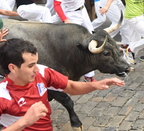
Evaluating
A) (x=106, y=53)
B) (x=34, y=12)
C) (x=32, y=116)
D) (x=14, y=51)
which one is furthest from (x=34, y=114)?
(x=34, y=12)

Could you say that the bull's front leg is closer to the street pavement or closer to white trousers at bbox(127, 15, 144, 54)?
the street pavement

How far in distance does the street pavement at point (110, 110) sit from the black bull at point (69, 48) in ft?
1.97

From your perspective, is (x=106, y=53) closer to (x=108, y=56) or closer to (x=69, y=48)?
(x=108, y=56)

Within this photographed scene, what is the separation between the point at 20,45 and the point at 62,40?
2.42 metres

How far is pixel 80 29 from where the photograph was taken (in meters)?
5.51

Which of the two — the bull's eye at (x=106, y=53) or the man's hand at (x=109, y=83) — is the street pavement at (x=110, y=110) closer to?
the bull's eye at (x=106, y=53)

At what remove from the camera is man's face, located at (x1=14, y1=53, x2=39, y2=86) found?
117 inches

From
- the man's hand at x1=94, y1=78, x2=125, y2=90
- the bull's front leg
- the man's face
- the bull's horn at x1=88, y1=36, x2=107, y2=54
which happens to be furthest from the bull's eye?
the man's face

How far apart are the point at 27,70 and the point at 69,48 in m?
2.43

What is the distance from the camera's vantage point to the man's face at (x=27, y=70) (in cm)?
297

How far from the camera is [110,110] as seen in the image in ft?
18.9

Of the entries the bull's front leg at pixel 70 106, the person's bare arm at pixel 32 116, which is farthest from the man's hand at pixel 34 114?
the bull's front leg at pixel 70 106

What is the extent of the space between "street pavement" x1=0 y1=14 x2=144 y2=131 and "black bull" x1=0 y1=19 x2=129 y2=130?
60 centimetres

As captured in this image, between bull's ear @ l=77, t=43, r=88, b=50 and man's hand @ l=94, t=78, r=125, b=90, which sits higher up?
man's hand @ l=94, t=78, r=125, b=90
